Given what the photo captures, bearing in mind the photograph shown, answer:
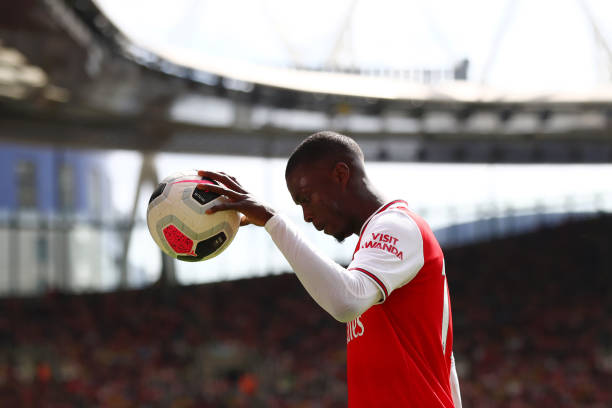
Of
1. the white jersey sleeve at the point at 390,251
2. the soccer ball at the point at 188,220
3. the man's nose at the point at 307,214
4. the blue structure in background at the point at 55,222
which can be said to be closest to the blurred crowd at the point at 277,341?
the blue structure in background at the point at 55,222

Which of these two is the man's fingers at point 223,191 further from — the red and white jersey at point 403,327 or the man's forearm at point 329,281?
the red and white jersey at point 403,327

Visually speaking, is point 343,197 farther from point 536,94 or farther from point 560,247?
point 560,247

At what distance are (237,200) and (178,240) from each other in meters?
0.48

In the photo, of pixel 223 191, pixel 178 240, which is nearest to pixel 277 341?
pixel 178 240

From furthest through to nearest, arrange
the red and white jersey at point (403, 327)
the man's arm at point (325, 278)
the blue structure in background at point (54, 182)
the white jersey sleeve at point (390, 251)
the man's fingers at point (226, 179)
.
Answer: the blue structure in background at point (54, 182) → the man's fingers at point (226, 179) → the red and white jersey at point (403, 327) → the white jersey sleeve at point (390, 251) → the man's arm at point (325, 278)

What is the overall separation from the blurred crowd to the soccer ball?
14421 millimetres

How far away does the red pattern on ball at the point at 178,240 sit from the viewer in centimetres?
302

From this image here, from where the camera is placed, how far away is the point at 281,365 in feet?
65.4

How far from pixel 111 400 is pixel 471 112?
15.3 m

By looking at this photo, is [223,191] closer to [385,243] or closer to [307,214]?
[307,214]

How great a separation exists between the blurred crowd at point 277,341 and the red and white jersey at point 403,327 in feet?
48.6

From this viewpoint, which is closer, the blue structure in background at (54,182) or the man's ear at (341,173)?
the man's ear at (341,173)

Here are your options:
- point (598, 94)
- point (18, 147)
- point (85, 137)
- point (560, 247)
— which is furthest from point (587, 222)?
point (18, 147)

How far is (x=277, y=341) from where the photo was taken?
72.1 ft
